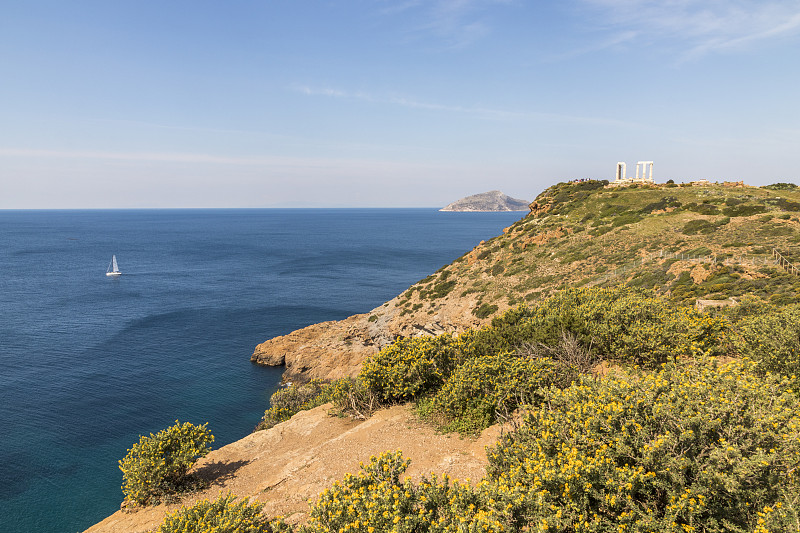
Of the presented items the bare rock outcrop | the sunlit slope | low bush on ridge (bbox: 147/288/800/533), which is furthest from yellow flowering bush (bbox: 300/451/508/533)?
the bare rock outcrop

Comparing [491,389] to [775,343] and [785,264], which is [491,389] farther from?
[785,264]

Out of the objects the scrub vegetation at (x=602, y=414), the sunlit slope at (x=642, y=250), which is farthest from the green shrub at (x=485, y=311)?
the scrub vegetation at (x=602, y=414)

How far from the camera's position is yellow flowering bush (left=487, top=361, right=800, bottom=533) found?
6531 millimetres

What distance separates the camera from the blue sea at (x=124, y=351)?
2712 centimetres

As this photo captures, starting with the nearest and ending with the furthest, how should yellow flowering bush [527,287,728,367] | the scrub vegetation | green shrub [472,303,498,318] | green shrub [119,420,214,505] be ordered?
the scrub vegetation
green shrub [119,420,214,505]
yellow flowering bush [527,287,728,367]
green shrub [472,303,498,318]

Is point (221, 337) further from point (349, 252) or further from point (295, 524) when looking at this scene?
point (349, 252)

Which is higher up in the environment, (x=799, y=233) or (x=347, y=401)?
(x=799, y=233)

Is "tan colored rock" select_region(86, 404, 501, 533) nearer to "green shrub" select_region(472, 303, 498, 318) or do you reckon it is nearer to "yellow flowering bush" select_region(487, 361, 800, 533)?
"yellow flowering bush" select_region(487, 361, 800, 533)

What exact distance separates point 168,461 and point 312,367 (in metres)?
31.4

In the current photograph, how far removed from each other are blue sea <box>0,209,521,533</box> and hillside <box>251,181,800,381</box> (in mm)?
9035

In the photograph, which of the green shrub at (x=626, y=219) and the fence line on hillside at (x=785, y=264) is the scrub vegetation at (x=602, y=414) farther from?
the green shrub at (x=626, y=219)

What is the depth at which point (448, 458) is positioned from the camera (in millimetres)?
12023

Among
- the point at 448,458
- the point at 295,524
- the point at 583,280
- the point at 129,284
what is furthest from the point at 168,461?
the point at 129,284

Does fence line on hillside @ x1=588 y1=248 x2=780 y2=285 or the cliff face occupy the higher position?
fence line on hillside @ x1=588 y1=248 x2=780 y2=285
